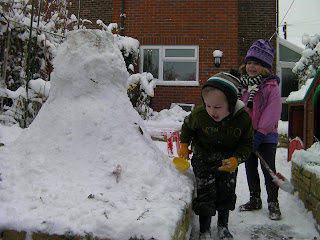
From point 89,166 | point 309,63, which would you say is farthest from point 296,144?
point 89,166

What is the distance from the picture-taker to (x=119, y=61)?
7.16 ft

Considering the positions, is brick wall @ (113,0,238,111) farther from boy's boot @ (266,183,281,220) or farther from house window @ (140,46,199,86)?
boy's boot @ (266,183,281,220)

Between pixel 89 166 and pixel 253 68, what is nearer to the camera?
pixel 89 166

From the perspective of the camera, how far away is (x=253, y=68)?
270 centimetres

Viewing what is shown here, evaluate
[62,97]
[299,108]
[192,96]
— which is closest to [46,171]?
[62,97]

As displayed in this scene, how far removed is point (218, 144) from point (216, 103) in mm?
340

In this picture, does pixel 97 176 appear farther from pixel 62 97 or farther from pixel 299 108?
pixel 299 108

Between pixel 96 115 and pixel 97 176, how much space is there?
0.44 m

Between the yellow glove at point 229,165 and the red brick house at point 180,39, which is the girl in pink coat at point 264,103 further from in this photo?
the red brick house at point 180,39

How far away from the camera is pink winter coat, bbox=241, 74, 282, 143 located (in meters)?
2.54

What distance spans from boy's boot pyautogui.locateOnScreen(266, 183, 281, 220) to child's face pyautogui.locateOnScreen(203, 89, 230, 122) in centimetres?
109

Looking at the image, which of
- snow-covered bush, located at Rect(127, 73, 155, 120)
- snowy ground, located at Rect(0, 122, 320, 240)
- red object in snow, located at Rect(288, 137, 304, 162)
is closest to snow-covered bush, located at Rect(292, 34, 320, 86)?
red object in snow, located at Rect(288, 137, 304, 162)

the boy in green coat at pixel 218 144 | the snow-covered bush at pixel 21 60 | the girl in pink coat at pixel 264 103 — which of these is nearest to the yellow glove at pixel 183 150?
the boy in green coat at pixel 218 144

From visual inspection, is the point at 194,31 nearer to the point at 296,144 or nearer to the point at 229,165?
the point at 296,144
